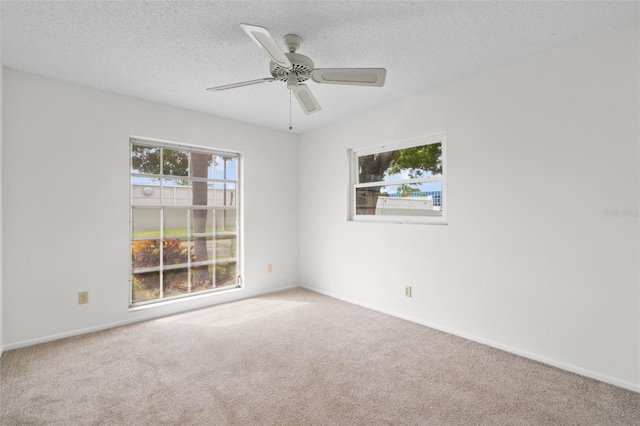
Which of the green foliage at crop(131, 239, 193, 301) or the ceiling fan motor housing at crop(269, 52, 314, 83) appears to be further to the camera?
the green foliage at crop(131, 239, 193, 301)

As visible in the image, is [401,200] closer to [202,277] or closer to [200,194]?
[200,194]

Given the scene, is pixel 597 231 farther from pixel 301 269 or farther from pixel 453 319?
pixel 301 269

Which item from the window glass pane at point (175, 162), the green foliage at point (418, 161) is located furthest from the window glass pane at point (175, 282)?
the green foliage at point (418, 161)

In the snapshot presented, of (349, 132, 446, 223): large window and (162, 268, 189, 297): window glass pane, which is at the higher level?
(349, 132, 446, 223): large window

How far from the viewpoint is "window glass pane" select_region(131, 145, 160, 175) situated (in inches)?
139

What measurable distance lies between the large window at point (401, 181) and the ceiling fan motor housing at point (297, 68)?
164 centimetres

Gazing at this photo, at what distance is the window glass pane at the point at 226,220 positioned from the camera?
4.20 m

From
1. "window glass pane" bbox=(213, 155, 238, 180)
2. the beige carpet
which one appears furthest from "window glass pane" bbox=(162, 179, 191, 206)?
the beige carpet

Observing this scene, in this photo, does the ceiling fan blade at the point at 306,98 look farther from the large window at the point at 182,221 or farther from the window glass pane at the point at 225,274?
the window glass pane at the point at 225,274

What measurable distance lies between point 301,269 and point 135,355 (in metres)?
2.63

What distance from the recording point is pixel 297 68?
2191 millimetres

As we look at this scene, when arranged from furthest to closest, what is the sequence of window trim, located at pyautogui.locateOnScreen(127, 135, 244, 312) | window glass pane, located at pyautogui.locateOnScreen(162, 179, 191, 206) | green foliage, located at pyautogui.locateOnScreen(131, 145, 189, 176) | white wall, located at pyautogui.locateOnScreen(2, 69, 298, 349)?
window glass pane, located at pyautogui.locateOnScreen(162, 179, 191, 206) → green foliage, located at pyautogui.locateOnScreen(131, 145, 189, 176) → window trim, located at pyautogui.locateOnScreen(127, 135, 244, 312) → white wall, located at pyautogui.locateOnScreen(2, 69, 298, 349)

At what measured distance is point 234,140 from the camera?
165 inches

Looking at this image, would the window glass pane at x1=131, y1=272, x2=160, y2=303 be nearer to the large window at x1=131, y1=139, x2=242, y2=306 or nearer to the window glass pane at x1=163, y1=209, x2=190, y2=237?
the large window at x1=131, y1=139, x2=242, y2=306
